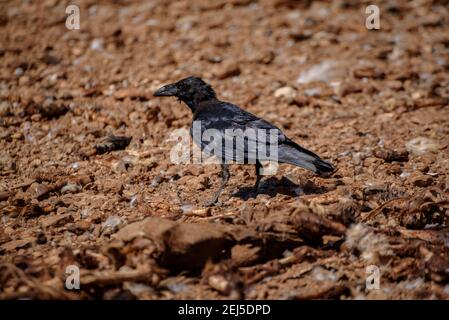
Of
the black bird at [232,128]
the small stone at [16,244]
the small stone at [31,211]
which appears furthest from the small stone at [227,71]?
the small stone at [16,244]

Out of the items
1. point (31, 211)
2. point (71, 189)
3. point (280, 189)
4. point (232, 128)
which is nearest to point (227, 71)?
point (232, 128)

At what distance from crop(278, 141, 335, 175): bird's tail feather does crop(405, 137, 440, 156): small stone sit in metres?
1.97

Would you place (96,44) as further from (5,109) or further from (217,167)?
(217,167)

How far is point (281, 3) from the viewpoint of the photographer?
12.1m

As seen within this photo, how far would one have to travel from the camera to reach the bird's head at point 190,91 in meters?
7.53

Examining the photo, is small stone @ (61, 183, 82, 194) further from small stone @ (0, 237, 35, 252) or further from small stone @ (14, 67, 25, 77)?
small stone @ (14, 67, 25, 77)

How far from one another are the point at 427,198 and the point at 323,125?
2.97 metres

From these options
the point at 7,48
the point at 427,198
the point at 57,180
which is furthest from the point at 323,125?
the point at 7,48

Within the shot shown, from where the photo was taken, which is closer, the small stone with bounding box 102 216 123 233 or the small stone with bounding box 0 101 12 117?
the small stone with bounding box 102 216 123 233

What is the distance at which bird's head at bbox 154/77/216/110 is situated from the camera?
753 cm

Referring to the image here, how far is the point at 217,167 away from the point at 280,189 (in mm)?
1074

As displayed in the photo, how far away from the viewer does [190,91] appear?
24.8ft

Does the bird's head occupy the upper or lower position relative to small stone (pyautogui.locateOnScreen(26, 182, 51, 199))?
upper

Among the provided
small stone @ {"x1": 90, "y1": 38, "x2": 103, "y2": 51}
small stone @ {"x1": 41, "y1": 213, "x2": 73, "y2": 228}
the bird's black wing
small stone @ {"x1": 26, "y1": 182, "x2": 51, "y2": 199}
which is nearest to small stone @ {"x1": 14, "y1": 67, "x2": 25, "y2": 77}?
small stone @ {"x1": 90, "y1": 38, "x2": 103, "y2": 51}
